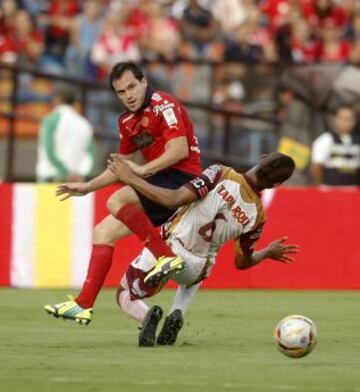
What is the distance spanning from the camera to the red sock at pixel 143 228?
1048 cm

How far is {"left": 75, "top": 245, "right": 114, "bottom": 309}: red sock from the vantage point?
1073cm

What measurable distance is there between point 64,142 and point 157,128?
31.0 feet

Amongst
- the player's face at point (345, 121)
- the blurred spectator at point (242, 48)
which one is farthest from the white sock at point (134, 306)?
the blurred spectator at point (242, 48)

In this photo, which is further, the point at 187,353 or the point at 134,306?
the point at 134,306

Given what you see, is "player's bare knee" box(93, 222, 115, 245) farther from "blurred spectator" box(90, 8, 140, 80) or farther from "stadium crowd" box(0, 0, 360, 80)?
"blurred spectator" box(90, 8, 140, 80)

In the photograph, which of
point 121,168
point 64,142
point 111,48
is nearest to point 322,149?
point 64,142

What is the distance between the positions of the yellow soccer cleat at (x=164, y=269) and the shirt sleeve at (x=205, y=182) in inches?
21.5

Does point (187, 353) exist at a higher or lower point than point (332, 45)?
lower

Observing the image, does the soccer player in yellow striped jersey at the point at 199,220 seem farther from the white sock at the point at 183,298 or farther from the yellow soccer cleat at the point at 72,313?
the yellow soccer cleat at the point at 72,313

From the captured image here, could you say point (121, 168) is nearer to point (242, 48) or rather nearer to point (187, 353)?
point (187, 353)

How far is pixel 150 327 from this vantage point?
10477mm

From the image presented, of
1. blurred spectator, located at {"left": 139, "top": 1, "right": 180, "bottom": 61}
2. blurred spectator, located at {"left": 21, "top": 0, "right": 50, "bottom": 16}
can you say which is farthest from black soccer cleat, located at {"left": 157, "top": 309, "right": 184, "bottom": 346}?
blurred spectator, located at {"left": 21, "top": 0, "right": 50, "bottom": 16}

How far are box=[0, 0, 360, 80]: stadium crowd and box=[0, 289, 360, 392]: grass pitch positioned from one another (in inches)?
309

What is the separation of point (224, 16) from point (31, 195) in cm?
763
